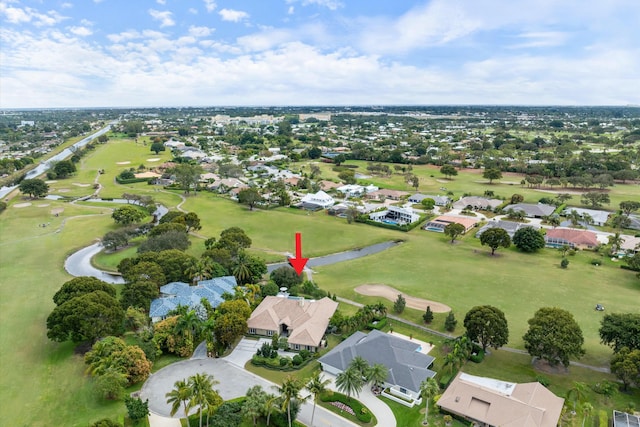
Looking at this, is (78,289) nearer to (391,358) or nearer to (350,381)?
(350,381)

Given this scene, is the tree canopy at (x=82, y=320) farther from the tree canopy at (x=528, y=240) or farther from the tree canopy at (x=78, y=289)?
the tree canopy at (x=528, y=240)

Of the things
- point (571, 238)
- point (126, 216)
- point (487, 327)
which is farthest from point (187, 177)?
point (487, 327)

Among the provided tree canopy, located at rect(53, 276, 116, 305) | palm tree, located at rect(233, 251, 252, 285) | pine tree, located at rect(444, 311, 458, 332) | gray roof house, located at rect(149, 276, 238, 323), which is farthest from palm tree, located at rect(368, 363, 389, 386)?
tree canopy, located at rect(53, 276, 116, 305)

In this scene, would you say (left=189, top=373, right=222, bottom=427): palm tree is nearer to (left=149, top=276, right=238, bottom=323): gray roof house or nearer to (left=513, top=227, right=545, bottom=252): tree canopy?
(left=149, top=276, right=238, bottom=323): gray roof house

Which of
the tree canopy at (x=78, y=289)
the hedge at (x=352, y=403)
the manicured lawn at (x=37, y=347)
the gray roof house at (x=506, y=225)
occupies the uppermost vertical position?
the tree canopy at (x=78, y=289)

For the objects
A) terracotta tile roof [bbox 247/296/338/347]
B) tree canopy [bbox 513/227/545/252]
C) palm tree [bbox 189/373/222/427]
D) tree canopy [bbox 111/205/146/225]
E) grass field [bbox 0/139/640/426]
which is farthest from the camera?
tree canopy [bbox 111/205/146/225]

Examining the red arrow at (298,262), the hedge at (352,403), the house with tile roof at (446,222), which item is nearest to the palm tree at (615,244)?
the house with tile roof at (446,222)
